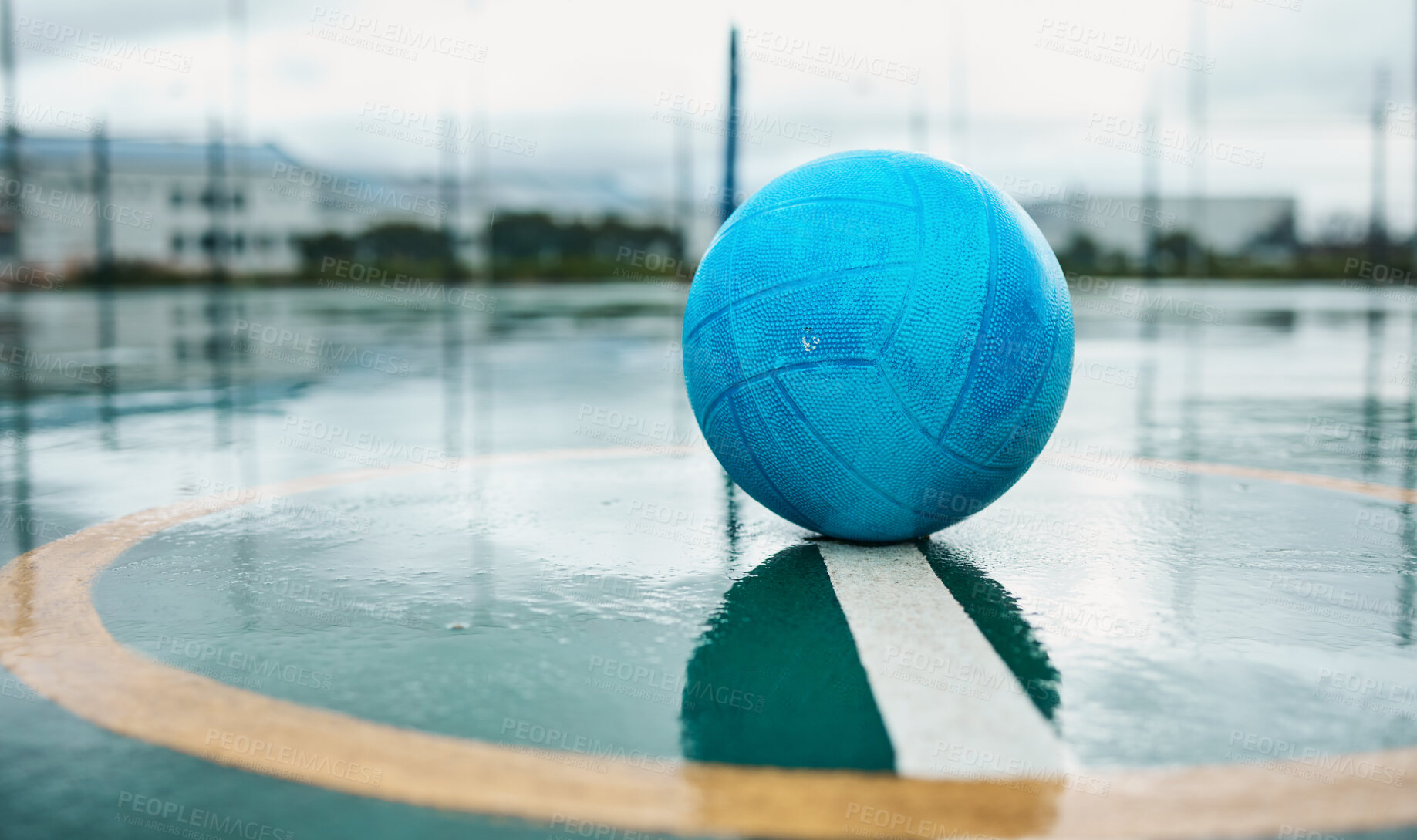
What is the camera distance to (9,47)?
2864 centimetres

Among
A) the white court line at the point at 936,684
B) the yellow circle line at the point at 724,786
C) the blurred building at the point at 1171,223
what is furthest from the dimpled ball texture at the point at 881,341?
the blurred building at the point at 1171,223

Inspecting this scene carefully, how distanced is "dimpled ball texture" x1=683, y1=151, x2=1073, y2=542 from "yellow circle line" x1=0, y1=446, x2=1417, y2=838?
2.13m

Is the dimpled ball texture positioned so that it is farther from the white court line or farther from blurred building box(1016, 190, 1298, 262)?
blurred building box(1016, 190, 1298, 262)

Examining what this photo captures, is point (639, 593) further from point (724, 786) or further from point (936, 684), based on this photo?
point (724, 786)

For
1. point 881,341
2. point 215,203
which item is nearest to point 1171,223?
point 215,203

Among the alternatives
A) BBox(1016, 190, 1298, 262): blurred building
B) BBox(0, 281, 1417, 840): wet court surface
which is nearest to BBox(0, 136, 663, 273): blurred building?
BBox(1016, 190, 1298, 262): blurred building

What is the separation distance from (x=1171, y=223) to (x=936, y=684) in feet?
258

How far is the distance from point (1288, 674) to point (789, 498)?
2.21 metres

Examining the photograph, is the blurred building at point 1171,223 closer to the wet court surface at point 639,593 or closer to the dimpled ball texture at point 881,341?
the wet court surface at point 639,593

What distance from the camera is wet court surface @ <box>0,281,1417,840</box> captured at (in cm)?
344

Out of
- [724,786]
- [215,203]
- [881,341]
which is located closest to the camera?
[724,786]

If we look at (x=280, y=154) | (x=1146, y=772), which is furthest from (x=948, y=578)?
(x=280, y=154)

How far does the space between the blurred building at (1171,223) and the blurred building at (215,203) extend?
24.3 meters

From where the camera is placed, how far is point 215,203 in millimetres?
69000
